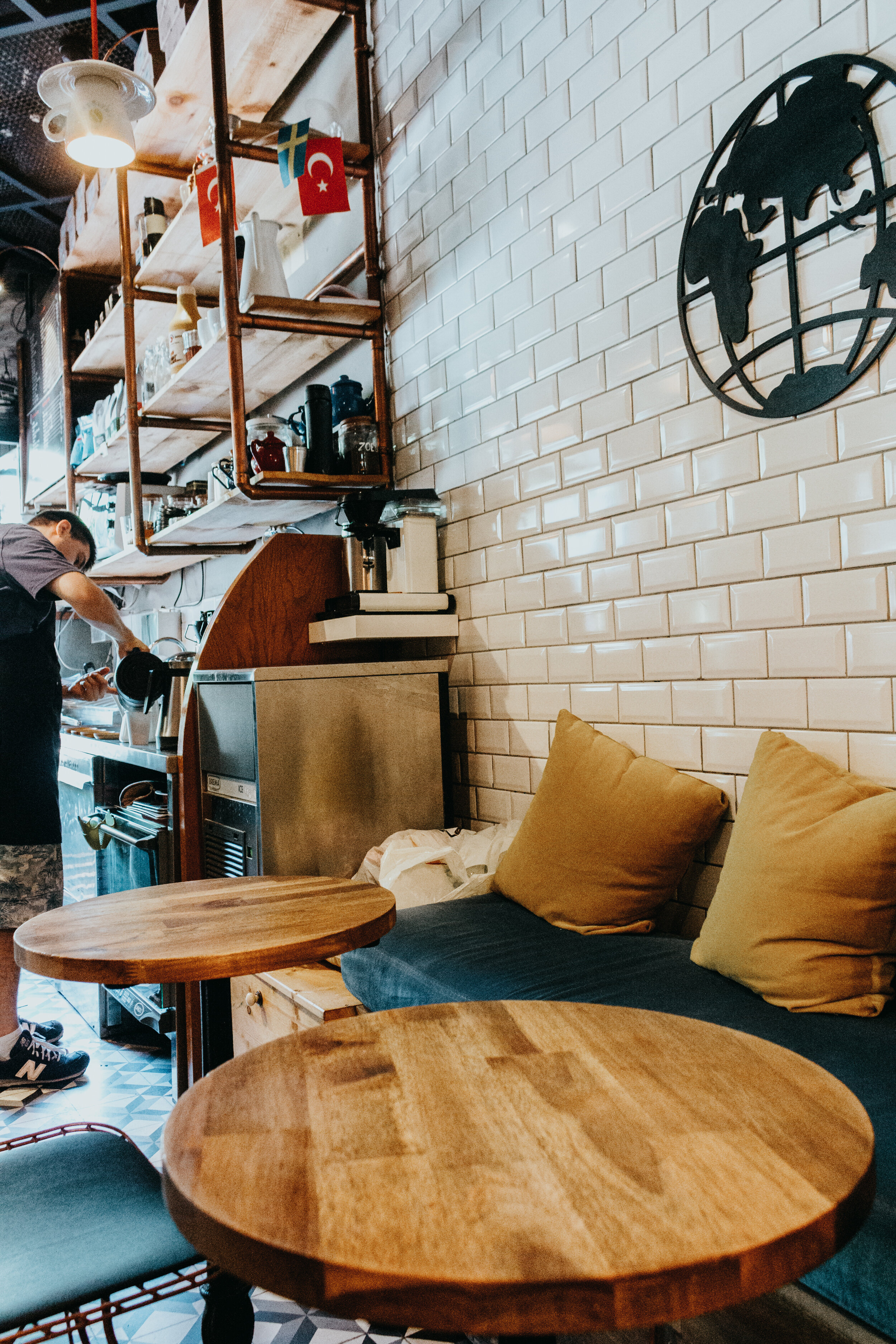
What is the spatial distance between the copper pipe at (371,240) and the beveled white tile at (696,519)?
4.55 feet

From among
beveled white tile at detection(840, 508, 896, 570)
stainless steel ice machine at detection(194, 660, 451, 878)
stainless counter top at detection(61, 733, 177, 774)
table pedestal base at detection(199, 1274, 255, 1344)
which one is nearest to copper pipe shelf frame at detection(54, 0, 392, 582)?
stainless steel ice machine at detection(194, 660, 451, 878)

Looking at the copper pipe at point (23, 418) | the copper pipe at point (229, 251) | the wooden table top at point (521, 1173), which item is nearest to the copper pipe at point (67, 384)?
the copper pipe at point (23, 418)

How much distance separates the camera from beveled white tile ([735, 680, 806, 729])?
1795 millimetres

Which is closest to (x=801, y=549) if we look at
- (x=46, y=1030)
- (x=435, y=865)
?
(x=435, y=865)

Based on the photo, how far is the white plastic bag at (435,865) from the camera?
7.68 ft

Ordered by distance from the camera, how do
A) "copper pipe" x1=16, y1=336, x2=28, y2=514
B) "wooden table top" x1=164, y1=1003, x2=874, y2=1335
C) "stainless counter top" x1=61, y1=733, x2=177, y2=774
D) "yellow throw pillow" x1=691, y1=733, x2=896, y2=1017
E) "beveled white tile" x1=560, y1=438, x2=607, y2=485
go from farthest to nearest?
1. "copper pipe" x1=16, y1=336, x2=28, y2=514
2. "stainless counter top" x1=61, y1=733, x2=177, y2=774
3. "beveled white tile" x1=560, y1=438, x2=607, y2=485
4. "yellow throw pillow" x1=691, y1=733, x2=896, y2=1017
5. "wooden table top" x1=164, y1=1003, x2=874, y2=1335

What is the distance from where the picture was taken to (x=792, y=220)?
5.74 ft

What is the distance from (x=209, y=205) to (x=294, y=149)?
0.41 m

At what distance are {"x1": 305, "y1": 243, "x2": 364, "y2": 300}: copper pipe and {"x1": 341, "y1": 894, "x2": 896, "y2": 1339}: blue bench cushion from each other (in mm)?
2206

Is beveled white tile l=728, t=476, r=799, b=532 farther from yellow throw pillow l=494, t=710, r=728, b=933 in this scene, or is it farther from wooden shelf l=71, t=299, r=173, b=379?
wooden shelf l=71, t=299, r=173, b=379

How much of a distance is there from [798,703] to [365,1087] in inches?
47.8

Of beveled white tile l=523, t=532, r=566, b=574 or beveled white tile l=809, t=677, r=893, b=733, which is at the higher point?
beveled white tile l=523, t=532, r=566, b=574

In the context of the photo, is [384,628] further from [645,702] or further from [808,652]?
[808,652]

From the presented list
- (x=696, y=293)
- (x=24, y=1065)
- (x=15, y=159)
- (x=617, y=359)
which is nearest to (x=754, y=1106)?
(x=696, y=293)
